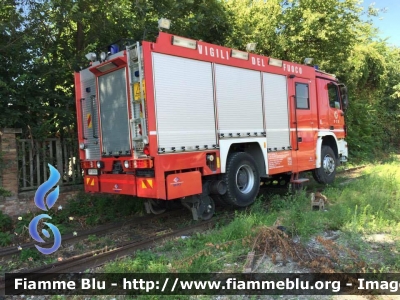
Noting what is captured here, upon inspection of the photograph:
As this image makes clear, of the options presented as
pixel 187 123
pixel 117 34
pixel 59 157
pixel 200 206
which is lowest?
pixel 200 206

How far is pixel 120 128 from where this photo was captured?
630 cm

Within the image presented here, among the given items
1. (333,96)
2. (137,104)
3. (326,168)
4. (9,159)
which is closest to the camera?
(137,104)

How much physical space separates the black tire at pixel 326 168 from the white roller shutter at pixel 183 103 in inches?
177

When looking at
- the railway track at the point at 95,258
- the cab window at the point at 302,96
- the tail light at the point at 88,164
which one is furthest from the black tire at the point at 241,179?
the tail light at the point at 88,164

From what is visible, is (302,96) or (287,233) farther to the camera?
(302,96)

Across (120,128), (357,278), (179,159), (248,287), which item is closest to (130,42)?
(120,128)

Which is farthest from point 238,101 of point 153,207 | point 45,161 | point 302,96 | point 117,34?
point 45,161

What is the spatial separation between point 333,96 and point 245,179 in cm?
472

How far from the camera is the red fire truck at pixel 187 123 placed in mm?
5742

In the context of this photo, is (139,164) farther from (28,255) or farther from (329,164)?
(329,164)

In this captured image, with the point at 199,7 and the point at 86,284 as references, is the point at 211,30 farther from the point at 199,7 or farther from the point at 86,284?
the point at 86,284

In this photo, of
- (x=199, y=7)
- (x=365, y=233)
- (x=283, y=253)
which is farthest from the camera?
(x=199, y=7)

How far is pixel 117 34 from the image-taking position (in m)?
9.46

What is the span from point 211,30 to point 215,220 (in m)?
6.39
